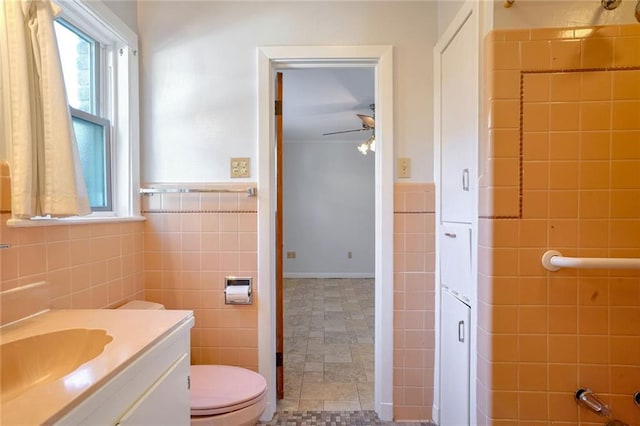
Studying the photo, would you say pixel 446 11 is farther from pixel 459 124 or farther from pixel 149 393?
pixel 149 393

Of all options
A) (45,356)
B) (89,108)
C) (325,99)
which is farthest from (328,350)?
(325,99)

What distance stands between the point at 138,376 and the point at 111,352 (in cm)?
9

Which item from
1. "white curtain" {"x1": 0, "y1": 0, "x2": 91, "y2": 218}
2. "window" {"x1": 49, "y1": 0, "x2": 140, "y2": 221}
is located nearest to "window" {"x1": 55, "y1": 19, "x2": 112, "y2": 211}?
"window" {"x1": 49, "y1": 0, "x2": 140, "y2": 221}

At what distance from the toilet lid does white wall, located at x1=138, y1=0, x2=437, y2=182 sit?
94 centimetres

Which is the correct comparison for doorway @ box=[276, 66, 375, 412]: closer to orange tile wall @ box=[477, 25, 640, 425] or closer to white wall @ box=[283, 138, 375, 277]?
white wall @ box=[283, 138, 375, 277]

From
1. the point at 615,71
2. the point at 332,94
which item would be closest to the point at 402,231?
the point at 615,71

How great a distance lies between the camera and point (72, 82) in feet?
4.77

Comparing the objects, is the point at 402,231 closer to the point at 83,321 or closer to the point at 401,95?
the point at 401,95

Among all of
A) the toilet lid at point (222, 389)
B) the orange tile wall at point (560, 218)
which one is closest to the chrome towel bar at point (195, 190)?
the toilet lid at point (222, 389)

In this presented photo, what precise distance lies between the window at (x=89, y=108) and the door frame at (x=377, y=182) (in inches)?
30.2

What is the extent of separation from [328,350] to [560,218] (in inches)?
79.4

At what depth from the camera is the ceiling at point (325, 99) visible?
2.75 meters

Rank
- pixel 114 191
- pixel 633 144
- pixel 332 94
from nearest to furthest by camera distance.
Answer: pixel 633 144 < pixel 114 191 < pixel 332 94

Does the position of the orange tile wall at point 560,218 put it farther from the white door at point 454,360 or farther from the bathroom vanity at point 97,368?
the bathroom vanity at point 97,368
